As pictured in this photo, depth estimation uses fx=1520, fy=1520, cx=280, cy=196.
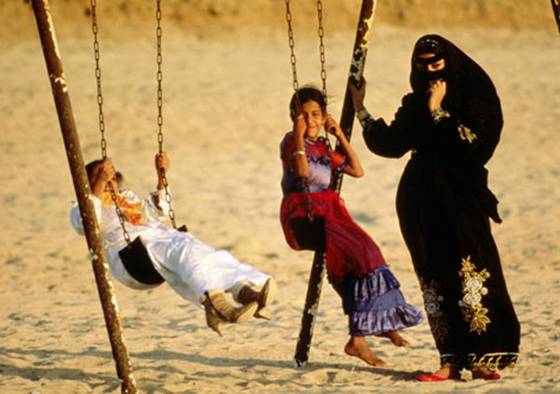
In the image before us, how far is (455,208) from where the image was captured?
900 centimetres

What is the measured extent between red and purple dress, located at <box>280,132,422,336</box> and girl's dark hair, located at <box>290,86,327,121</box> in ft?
0.72

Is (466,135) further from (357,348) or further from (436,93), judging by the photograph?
(357,348)

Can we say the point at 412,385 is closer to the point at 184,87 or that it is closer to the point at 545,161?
the point at 545,161

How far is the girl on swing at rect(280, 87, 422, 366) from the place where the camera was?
30.3 feet

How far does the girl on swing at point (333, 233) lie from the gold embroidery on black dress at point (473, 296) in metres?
0.42

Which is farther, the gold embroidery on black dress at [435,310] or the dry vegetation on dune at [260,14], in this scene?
the dry vegetation on dune at [260,14]

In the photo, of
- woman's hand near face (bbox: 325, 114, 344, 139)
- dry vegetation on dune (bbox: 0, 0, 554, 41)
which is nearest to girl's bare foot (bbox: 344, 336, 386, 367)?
woman's hand near face (bbox: 325, 114, 344, 139)

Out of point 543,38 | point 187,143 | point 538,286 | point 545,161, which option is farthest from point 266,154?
point 543,38

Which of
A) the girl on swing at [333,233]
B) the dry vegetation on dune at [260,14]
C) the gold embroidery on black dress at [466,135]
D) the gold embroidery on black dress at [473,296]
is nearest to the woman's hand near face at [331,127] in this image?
the girl on swing at [333,233]

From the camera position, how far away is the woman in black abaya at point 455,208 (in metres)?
8.98

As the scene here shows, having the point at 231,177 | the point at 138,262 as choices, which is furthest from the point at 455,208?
the point at 231,177

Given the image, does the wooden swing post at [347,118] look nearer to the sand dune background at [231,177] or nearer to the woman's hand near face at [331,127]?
the woman's hand near face at [331,127]

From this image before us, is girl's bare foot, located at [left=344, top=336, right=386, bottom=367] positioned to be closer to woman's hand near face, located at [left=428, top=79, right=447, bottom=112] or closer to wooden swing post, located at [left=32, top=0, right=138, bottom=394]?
wooden swing post, located at [left=32, top=0, right=138, bottom=394]

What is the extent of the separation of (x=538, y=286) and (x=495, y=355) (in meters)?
4.61
